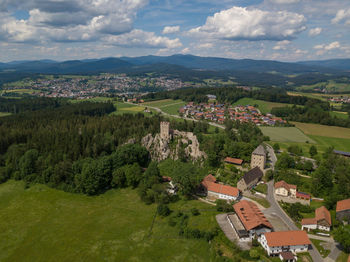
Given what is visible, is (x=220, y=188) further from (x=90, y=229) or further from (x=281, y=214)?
(x=90, y=229)

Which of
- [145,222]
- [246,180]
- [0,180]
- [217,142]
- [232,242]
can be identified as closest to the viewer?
[232,242]

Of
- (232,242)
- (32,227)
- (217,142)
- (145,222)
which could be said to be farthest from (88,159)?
(232,242)

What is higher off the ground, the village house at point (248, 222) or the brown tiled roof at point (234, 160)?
the brown tiled roof at point (234, 160)

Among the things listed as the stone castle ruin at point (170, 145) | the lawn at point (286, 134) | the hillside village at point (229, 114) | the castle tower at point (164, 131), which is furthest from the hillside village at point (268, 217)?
the hillside village at point (229, 114)

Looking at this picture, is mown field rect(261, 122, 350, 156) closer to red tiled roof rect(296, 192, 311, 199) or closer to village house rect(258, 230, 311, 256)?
red tiled roof rect(296, 192, 311, 199)

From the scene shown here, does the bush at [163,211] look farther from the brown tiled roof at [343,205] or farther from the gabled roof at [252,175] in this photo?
the brown tiled roof at [343,205]

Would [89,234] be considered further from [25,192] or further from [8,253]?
[25,192]

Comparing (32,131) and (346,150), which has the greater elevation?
(32,131)
